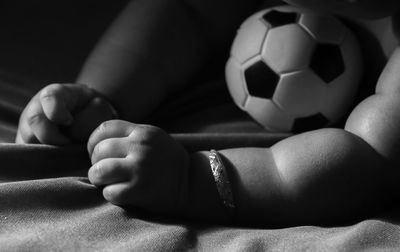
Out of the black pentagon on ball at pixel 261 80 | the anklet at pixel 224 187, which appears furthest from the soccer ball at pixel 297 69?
the anklet at pixel 224 187

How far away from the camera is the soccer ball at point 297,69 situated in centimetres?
80

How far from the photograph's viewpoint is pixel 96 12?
104 centimetres

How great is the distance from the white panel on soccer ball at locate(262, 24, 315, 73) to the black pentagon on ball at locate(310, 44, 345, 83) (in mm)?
10

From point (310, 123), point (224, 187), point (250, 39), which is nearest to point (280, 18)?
point (250, 39)

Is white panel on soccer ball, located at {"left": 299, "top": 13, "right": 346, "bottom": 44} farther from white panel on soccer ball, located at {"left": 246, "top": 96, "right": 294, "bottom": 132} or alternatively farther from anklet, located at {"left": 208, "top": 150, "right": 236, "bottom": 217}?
anklet, located at {"left": 208, "top": 150, "right": 236, "bottom": 217}

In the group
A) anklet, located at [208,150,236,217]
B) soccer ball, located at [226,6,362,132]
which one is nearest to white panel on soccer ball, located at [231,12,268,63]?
soccer ball, located at [226,6,362,132]

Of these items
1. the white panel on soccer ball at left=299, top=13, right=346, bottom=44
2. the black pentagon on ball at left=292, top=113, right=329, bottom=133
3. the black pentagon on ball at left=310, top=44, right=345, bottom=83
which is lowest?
the black pentagon on ball at left=292, top=113, right=329, bottom=133

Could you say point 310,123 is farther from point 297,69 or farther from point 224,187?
point 224,187

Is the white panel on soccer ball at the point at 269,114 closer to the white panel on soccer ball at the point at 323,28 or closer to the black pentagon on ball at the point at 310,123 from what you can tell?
the black pentagon on ball at the point at 310,123

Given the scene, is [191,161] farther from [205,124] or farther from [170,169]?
[205,124]

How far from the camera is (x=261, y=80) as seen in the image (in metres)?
0.81

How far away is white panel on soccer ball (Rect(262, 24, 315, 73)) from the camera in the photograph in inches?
31.3

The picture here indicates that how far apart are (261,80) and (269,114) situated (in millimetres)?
54

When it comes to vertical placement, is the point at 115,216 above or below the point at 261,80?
below
